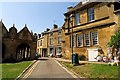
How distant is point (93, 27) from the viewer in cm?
3072

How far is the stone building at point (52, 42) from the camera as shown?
6475 centimetres

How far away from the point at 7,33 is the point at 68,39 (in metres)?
11.2

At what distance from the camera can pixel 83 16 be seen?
111ft

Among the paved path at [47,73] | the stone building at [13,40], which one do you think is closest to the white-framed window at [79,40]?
the stone building at [13,40]

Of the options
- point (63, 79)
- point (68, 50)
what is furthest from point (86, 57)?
point (63, 79)

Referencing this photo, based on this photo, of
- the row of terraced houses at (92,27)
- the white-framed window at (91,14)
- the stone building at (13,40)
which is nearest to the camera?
the row of terraced houses at (92,27)

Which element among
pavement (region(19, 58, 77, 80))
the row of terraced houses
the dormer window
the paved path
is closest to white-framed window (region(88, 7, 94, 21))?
the row of terraced houses

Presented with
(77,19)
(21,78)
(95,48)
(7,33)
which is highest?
(77,19)

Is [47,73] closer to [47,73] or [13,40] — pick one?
[47,73]

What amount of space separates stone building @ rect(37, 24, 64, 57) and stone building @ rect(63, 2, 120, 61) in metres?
27.2

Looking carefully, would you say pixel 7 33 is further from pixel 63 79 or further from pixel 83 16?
pixel 63 79

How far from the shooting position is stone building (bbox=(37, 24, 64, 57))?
64750 mm

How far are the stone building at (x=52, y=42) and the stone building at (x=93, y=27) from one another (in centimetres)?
2723

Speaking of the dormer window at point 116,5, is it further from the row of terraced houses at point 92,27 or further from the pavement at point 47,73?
the pavement at point 47,73
